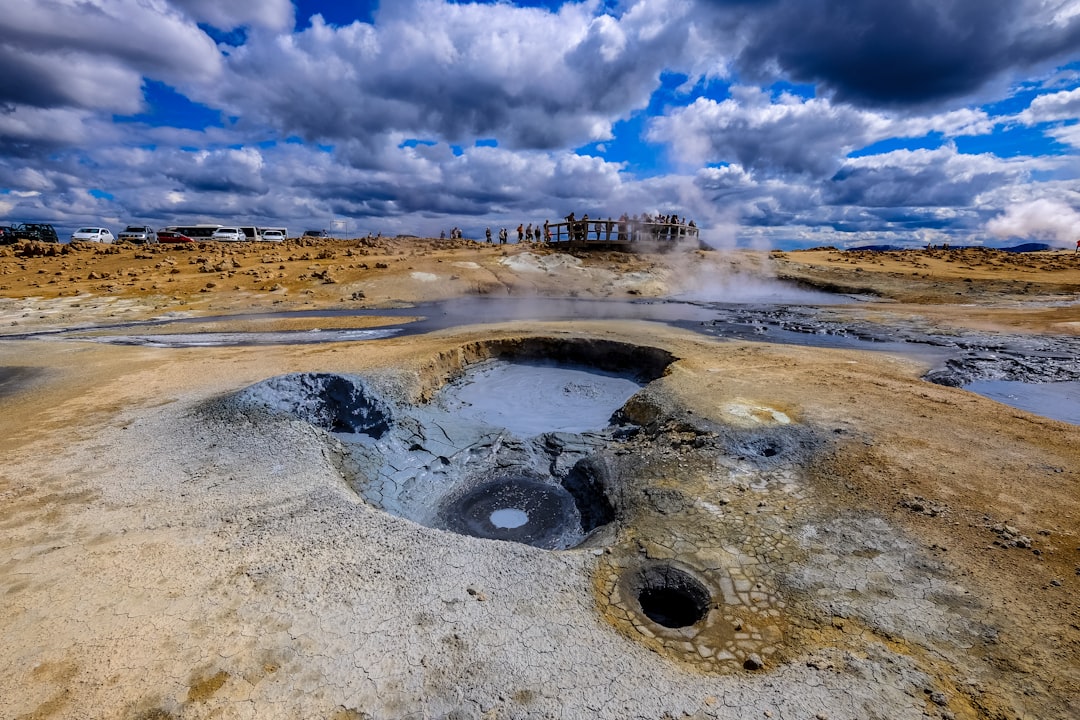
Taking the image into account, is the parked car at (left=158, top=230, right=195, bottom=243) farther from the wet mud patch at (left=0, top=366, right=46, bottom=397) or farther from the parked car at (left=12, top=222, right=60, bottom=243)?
the wet mud patch at (left=0, top=366, right=46, bottom=397)

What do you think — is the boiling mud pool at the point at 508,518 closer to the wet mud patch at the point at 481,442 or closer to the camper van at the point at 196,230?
the wet mud patch at the point at 481,442

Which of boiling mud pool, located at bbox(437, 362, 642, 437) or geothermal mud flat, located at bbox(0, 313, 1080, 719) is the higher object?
geothermal mud flat, located at bbox(0, 313, 1080, 719)

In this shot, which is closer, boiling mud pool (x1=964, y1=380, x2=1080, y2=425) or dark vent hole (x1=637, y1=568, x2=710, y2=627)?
dark vent hole (x1=637, y1=568, x2=710, y2=627)

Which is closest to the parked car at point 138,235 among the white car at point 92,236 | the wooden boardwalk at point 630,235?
the white car at point 92,236

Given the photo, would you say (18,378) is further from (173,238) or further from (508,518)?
(173,238)

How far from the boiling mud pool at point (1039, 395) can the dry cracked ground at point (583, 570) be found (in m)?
1.62

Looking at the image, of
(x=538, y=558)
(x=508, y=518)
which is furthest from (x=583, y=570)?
(x=508, y=518)

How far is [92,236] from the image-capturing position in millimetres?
34562

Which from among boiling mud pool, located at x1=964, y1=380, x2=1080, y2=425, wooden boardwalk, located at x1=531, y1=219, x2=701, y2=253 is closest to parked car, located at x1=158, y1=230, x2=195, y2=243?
wooden boardwalk, located at x1=531, y1=219, x2=701, y2=253

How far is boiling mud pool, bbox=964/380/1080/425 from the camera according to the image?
8656 mm

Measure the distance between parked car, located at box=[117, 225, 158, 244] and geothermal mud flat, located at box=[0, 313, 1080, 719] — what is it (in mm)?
36194

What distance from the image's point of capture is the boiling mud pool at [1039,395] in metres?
8.66

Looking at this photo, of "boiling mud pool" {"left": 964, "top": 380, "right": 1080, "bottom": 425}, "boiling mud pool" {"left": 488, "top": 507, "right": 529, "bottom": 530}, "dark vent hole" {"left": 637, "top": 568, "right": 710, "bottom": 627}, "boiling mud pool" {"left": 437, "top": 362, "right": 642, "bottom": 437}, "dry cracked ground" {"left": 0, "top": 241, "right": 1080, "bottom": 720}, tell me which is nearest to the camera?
"dry cracked ground" {"left": 0, "top": 241, "right": 1080, "bottom": 720}

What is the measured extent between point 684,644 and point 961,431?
595 centimetres
